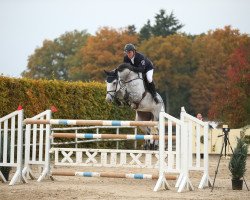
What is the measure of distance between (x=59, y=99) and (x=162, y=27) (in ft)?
161

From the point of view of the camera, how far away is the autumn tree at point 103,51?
60875 millimetres

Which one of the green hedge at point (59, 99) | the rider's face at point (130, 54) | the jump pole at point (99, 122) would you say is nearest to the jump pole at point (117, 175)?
the jump pole at point (99, 122)

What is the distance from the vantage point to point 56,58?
243 ft

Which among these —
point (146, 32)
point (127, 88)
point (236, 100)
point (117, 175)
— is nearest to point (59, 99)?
point (127, 88)

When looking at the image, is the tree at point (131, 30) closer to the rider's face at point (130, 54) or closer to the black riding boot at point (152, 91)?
the black riding boot at point (152, 91)

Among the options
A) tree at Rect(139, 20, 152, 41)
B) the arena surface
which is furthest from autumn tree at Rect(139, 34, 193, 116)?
the arena surface

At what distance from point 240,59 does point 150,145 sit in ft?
58.7

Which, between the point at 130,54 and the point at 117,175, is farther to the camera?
the point at 130,54

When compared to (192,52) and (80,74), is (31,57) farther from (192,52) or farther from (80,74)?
(192,52)

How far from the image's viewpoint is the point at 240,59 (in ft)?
95.8

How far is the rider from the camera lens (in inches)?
469

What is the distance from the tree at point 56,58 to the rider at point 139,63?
55677 mm

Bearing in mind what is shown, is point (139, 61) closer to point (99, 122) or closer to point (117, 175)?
point (99, 122)

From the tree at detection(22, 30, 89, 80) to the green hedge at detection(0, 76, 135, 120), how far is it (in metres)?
46.6
